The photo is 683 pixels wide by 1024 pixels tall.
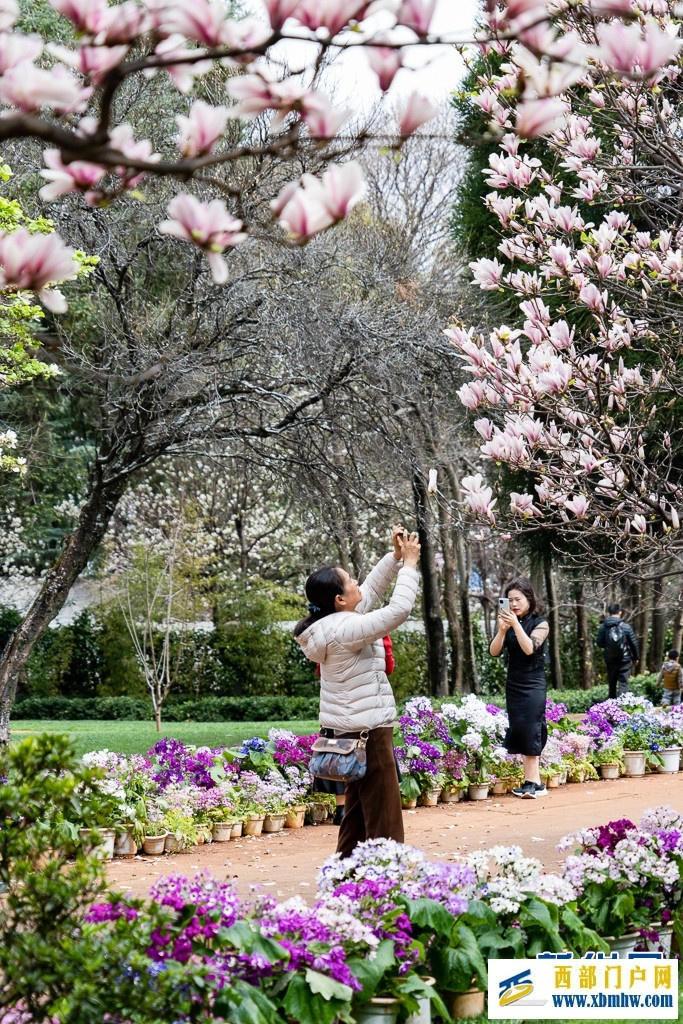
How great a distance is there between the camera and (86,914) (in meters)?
3.06

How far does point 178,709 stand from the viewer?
19875 mm

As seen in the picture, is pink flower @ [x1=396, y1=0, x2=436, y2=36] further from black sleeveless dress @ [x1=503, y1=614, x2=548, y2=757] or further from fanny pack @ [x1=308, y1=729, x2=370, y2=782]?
black sleeveless dress @ [x1=503, y1=614, x2=548, y2=757]

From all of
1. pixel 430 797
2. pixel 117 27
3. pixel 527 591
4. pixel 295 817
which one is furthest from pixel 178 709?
pixel 117 27

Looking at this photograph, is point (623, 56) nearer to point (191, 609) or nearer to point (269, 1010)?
point (269, 1010)

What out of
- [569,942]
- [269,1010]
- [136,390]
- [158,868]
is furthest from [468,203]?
[269,1010]

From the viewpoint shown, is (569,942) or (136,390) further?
(136,390)

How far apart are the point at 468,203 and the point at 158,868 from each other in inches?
445

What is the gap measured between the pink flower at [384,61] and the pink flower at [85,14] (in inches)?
18.3

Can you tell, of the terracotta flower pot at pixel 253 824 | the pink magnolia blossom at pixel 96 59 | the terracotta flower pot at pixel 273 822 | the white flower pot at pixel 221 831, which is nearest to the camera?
the pink magnolia blossom at pixel 96 59

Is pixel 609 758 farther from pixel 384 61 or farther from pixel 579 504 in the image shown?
pixel 384 61

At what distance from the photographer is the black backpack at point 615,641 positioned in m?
14.6

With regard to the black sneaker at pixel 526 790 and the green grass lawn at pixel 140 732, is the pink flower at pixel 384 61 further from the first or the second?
the green grass lawn at pixel 140 732

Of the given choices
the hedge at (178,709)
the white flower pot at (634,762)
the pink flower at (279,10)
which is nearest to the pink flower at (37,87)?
the pink flower at (279,10)

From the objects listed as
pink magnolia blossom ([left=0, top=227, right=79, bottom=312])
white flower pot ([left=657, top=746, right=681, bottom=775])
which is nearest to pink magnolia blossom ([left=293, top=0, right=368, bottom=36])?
pink magnolia blossom ([left=0, top=227, right=79, bottom=312])
